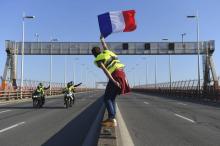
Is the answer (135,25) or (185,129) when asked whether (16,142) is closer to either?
(135,25)

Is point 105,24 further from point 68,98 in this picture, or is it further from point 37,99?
point 37,99

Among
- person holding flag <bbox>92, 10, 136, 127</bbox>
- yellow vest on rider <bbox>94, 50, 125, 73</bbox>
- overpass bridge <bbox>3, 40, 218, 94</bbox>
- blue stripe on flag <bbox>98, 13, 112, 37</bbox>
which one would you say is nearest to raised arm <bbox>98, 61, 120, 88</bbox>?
person holding flag <bbox>92, 10, 136, 127</bbox>

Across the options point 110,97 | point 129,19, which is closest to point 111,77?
point 110,97

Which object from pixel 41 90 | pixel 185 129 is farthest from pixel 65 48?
pixel 185 129

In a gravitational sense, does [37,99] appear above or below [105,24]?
below

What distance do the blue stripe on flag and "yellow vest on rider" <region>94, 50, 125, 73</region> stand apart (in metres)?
1.78

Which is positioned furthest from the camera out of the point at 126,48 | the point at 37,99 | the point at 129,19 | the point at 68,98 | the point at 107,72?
the point at 126,48

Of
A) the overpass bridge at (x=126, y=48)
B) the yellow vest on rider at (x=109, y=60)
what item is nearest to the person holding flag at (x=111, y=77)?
the yellow vest on rider at (x=109, y=60)

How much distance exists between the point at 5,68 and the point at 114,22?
55487mm

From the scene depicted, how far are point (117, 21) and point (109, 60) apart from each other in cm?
261

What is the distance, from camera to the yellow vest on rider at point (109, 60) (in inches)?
332

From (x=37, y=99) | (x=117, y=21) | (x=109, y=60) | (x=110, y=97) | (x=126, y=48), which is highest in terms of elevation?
(x=126, y=48)

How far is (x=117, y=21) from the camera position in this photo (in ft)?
35.8

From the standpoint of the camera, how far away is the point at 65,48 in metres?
73.1
